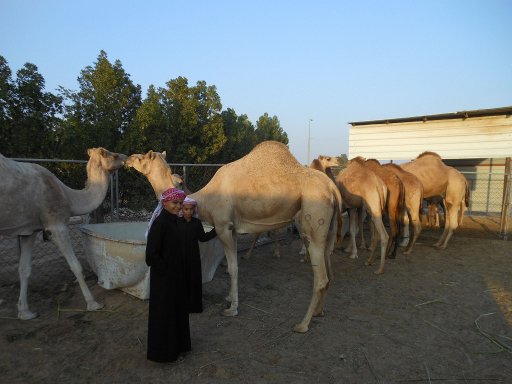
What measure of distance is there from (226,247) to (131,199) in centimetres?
724

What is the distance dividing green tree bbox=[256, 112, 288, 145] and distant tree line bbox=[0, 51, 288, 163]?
56.8 ft

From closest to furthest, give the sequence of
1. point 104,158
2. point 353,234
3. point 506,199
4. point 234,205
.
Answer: point 234,205 < point 104,158 < point 353,234 < point 506,199

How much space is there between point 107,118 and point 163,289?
542 inches

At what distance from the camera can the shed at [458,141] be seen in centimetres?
1301

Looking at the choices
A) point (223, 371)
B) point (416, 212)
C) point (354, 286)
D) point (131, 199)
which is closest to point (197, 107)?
point (131, 199)

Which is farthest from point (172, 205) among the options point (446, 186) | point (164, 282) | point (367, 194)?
point (446, 186)

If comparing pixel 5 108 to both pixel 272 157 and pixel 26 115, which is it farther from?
pixel 272 157

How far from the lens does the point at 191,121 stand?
20656mm

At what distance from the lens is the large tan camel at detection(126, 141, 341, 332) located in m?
4.43

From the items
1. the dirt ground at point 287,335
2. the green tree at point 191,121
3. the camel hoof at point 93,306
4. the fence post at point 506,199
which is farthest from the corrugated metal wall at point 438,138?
the camel hoof at point 93,306

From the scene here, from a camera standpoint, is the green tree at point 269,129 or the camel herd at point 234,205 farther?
the green tree at point 269,129

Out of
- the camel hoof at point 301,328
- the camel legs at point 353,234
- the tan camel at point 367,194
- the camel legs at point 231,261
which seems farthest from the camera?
the camel legs at point 353,234

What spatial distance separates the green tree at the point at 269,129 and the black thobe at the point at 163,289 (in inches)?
1411

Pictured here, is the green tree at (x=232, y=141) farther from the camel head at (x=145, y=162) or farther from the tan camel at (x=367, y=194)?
the camel head at (x=145, y=162)
